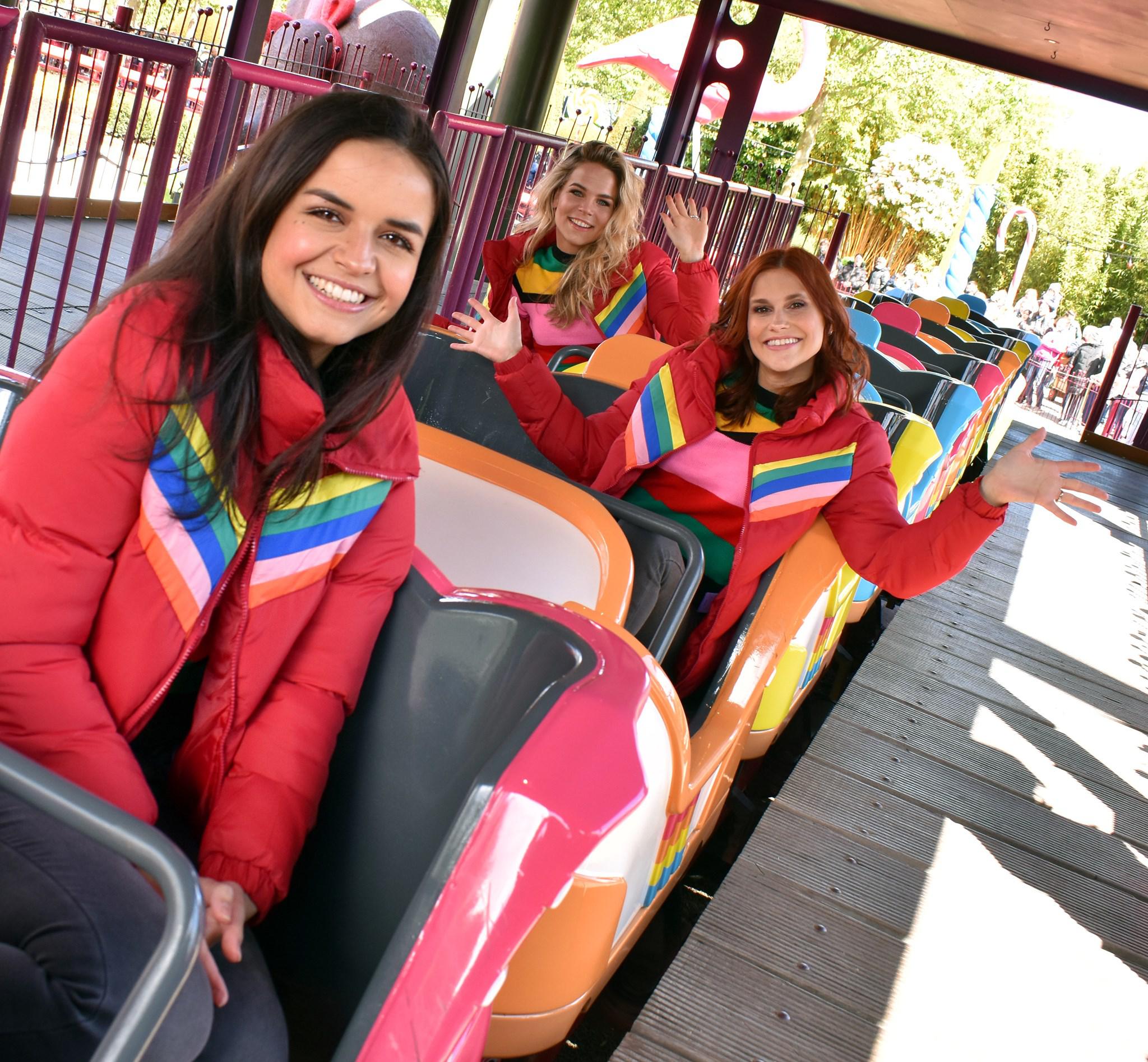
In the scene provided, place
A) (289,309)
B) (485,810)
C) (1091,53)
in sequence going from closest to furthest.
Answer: (485,810)
(289,309)
(1091,53)

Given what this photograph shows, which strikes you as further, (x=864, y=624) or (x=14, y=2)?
(x=14, y=2)

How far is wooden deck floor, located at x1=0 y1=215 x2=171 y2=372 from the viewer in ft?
13.2

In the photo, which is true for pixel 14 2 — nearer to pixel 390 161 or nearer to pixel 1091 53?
pixel 390 161

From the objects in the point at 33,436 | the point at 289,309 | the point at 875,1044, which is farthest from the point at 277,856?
the point at 875,1044

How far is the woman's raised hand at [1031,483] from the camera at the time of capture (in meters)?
2.00

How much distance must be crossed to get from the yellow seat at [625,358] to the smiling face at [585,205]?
0.55m

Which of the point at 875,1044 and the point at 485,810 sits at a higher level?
the point at 485,810

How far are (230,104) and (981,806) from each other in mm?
2576

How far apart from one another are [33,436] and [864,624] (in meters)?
3.22

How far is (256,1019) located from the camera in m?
0.95

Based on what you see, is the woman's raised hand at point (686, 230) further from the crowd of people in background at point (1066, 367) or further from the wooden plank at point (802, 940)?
the crowd of people in background at point (1066, 367)

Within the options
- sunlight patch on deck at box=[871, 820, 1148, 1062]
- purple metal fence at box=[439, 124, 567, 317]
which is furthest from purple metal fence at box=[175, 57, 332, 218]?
sunlight patch on deck at box=[871, 820, 1148, 1062]

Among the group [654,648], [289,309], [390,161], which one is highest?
[390,161]

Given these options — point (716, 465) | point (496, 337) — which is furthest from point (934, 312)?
point (496, 337)
